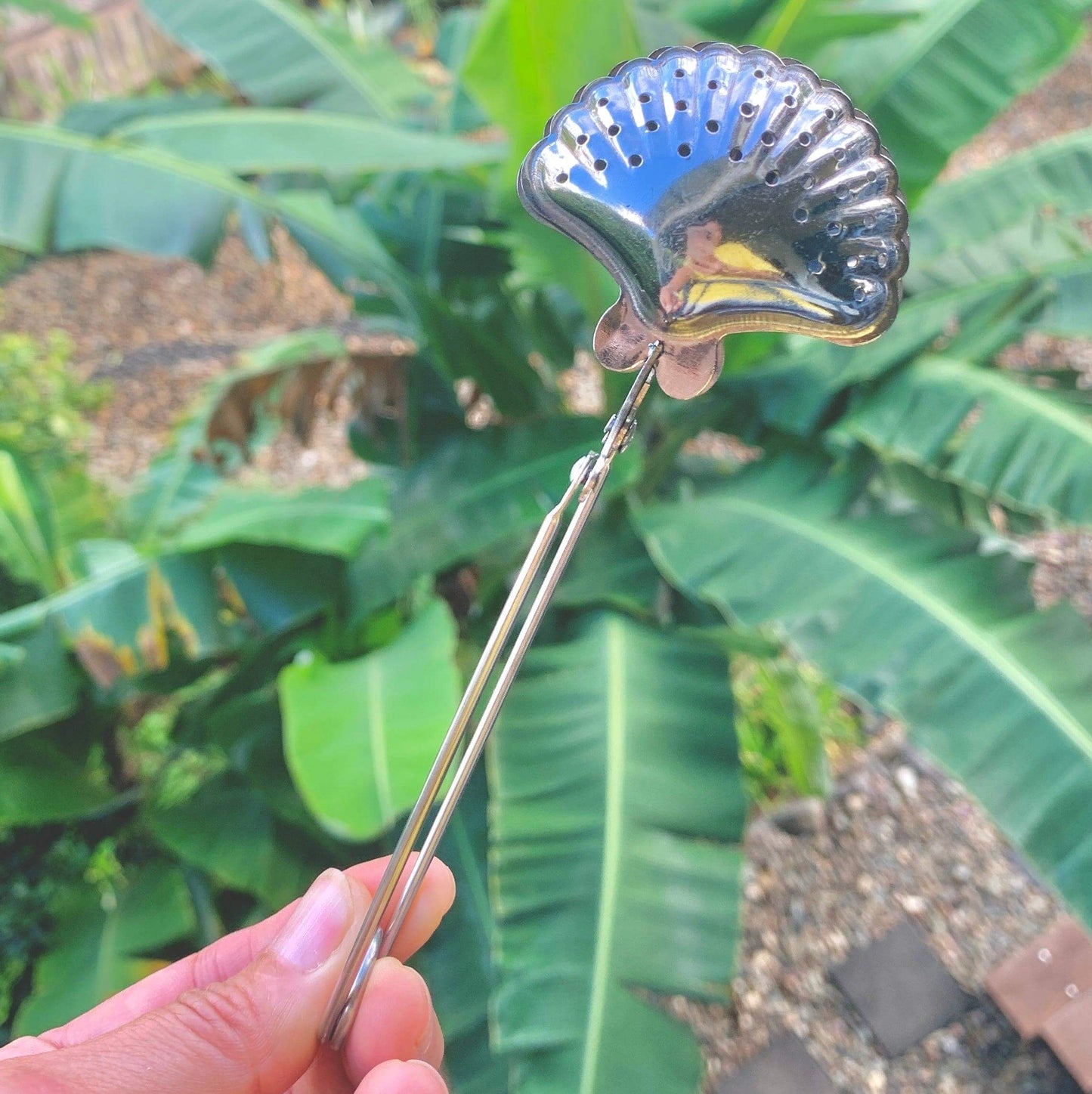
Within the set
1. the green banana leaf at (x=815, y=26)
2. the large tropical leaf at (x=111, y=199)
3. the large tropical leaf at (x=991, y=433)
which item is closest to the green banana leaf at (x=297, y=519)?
the large tropical leaf at (x=111, y=199)

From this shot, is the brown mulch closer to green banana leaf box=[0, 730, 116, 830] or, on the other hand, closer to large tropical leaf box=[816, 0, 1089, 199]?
green banana leaf box=[0, 730, 116, 830]

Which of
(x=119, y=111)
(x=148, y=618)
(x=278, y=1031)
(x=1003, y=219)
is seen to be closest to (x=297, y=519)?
(x=148, y=618)

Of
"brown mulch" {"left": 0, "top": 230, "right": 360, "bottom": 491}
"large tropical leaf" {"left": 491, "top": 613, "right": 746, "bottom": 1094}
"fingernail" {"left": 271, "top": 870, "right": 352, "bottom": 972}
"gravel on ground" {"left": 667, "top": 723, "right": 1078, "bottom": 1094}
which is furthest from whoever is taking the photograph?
"brown mulch" {"left": 0, "top": 230, "right": 360, "bottom": 491}

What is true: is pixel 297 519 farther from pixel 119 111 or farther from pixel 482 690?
pixel 119 111

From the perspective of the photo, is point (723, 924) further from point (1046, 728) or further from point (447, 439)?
point (447, 439)

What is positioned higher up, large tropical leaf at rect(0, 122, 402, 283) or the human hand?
the human hand

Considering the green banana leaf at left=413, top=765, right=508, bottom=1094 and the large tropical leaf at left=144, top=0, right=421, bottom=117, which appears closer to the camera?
the green banana leaf at left=413, top=765, right=508, bottom=1094

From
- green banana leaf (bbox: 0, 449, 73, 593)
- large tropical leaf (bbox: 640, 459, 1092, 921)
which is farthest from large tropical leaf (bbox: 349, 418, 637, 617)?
green banana leaf (bbox: 0, 449, 73, 593)
